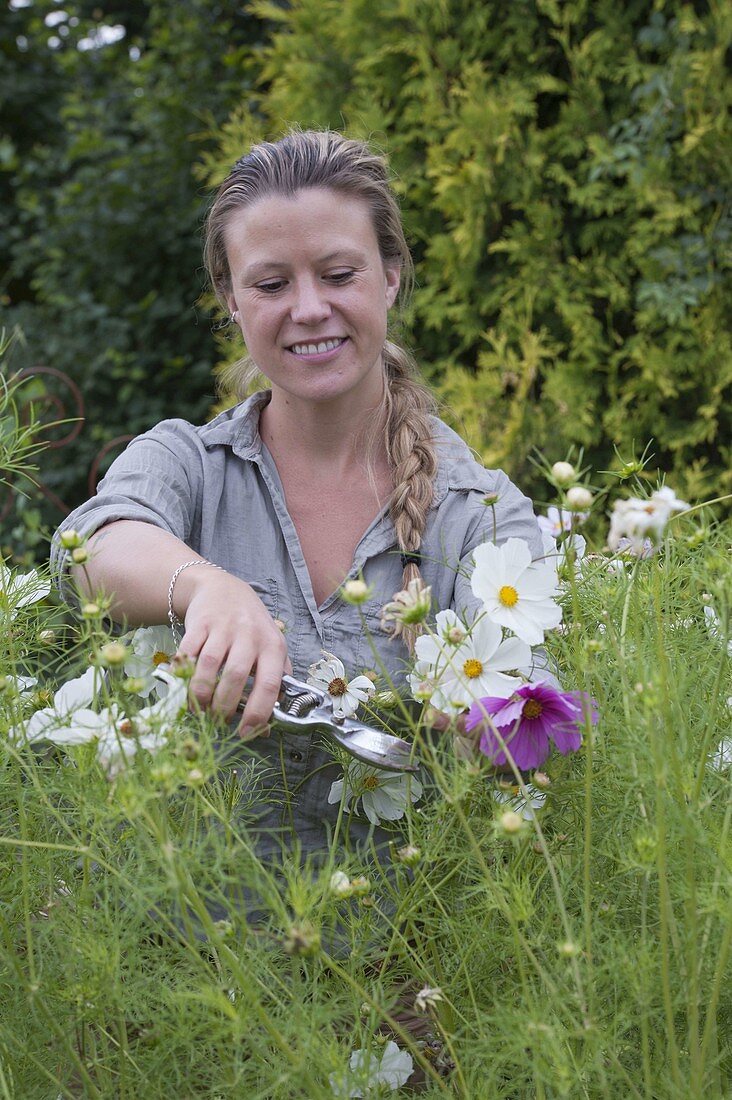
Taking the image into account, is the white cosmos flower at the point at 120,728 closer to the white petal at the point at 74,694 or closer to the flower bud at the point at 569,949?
the white petal at the point at 74,694

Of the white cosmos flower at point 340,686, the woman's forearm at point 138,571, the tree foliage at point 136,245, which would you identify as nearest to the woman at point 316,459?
the woman's forearm at point 138,571

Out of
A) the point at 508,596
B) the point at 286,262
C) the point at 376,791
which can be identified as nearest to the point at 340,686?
the point at 376,791

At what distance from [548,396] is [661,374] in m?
0.27

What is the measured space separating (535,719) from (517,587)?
111 millimetres

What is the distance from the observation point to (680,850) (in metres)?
0.91

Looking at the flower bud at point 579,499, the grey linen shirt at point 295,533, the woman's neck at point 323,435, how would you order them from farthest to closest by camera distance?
the woman's neck at point 323,435
the grey linen shirt at point 295,533
the flower bud at point 579,499

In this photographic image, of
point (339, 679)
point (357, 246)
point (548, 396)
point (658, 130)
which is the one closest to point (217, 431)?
point (357, 246)

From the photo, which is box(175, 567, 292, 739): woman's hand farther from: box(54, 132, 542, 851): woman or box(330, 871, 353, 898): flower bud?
box(54, 132, 542, 851): woman

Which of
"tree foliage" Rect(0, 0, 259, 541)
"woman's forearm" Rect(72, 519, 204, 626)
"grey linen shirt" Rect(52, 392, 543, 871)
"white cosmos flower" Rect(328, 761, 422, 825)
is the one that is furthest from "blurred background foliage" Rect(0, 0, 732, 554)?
"white cosmos flower" Rect(328, 761, 422, 825)

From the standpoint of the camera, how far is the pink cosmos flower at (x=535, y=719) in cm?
95

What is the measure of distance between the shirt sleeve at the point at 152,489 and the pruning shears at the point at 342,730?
0.30 metres

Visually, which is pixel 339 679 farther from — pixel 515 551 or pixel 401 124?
pixel 401 124

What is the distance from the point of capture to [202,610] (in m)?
1.00

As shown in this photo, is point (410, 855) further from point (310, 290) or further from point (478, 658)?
point (310, 290)
